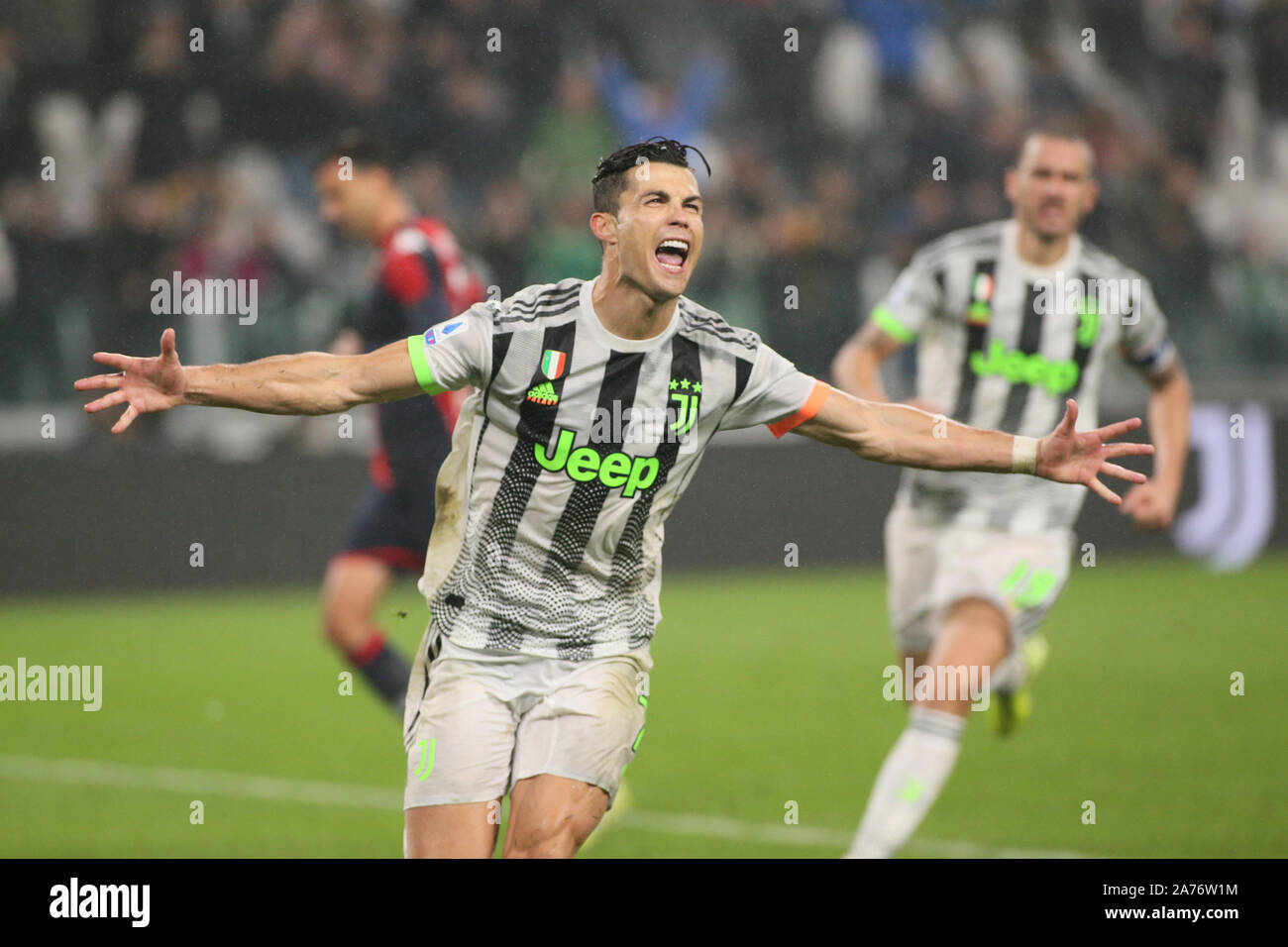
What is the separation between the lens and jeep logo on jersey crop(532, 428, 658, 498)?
4.70m

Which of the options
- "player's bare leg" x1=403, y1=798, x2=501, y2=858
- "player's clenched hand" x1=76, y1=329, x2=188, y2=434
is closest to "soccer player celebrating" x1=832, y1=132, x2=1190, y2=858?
"player's bare leg" x1=403, y1=798, x2=501, y2=858

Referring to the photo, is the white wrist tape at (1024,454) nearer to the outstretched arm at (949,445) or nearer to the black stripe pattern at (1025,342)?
the outstretched arm at (949,445)

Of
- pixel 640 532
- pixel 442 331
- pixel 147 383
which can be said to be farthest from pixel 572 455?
pixel 147 383

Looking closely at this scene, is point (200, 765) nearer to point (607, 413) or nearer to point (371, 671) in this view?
point (371, 671)

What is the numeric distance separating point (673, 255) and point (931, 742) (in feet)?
7.84

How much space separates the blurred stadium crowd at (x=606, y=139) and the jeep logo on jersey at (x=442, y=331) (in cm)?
854

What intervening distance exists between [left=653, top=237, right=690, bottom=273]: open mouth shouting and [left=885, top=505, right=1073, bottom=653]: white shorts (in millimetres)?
2559

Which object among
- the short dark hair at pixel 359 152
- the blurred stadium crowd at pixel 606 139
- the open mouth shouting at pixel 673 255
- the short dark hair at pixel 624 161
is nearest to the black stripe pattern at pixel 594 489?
the open mouth shouting at pixel 673 255

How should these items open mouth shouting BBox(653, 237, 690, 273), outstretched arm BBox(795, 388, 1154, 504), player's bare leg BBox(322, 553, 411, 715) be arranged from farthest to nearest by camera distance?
player's bare leg BBox(322, 553, 411, 715) → outstretched arm BBox(795, 388, 1154, 504) → open mouth shouting BBox(653, 237, 690, 273)

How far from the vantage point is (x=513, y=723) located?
15.5ft

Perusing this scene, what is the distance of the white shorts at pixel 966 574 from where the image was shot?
6.73 metres

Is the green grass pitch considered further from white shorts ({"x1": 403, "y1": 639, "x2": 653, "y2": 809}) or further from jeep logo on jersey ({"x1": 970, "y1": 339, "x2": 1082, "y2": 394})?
white shorts ({"x1": 403, "y1": 639, "x2": 653, "y2": 809})

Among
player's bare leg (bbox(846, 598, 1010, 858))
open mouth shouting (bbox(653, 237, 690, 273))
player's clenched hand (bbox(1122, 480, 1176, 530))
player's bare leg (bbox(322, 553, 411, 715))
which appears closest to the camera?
open mouth shouting (bbox(653, 237, 690, 273))
